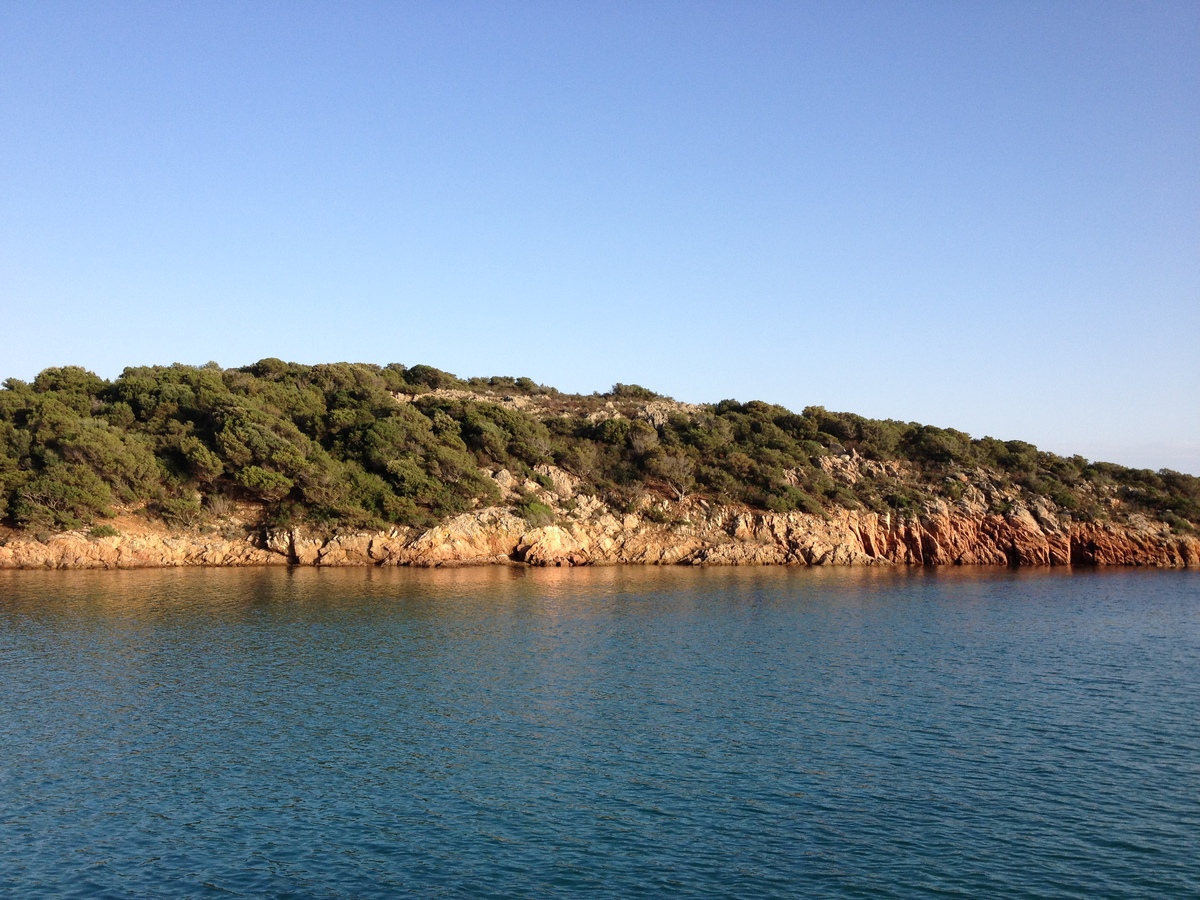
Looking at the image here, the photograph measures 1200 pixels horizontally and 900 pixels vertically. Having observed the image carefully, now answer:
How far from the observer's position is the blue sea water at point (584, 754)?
14297 millimetres

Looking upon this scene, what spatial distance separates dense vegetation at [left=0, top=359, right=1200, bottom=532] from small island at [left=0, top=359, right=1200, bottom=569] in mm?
177

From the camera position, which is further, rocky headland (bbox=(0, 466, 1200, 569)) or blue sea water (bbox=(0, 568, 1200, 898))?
rocky headland (bbox=(0, 466, 1200, 569))

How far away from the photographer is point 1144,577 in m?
59.4

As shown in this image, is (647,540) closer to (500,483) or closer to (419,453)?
(500,483)

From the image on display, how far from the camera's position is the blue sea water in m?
14.3

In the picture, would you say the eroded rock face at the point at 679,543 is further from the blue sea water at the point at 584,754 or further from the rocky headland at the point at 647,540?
the blue sea water at the point at 584,754

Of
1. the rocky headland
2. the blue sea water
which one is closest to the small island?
the rocky headland

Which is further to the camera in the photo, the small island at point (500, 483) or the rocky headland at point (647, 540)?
the small island at point (500, 483)

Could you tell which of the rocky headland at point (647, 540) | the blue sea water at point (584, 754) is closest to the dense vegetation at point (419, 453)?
the rocky headland at point (647, 540)

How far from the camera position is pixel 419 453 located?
60.6 metres

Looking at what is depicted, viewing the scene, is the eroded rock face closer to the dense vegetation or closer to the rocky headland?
the rocky headland

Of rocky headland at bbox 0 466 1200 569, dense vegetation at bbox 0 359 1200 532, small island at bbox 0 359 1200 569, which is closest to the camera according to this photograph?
rocky headland at bbox 0 466 1200 569

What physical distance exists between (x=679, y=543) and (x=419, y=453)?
1896cm

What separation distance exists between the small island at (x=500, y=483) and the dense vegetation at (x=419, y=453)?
0.18 meters
